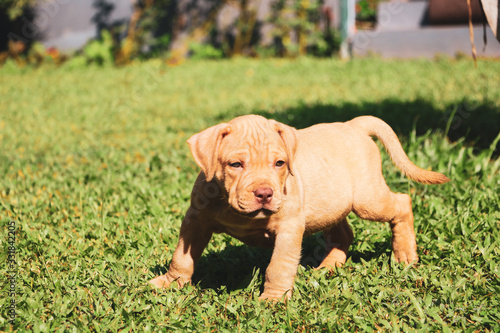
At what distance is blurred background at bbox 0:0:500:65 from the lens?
13641mm

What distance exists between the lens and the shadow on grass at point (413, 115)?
6.14 m

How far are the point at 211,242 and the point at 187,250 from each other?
2.64 feet

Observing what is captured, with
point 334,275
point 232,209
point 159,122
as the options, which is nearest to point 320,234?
point 334,275

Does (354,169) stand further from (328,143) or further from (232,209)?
(232,209)

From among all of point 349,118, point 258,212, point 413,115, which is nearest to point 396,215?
point 258,212

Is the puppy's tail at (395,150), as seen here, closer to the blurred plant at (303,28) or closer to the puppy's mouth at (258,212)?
the puppy's mouth at (258,212)

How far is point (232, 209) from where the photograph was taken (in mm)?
2562

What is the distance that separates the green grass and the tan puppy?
215 millimetres

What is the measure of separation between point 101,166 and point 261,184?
3.31m

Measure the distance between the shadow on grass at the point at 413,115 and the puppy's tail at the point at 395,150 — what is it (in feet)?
8.62

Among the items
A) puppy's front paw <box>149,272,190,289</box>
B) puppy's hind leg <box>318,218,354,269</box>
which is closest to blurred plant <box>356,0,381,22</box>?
puppy's hind leg <box>318,218,354,269</box>

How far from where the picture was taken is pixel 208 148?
8.54ft

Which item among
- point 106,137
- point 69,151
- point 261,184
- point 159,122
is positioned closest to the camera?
point 261,184

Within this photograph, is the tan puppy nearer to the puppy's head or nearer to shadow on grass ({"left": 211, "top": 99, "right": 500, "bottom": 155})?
the puppy's head
